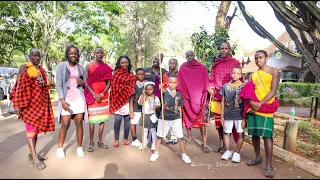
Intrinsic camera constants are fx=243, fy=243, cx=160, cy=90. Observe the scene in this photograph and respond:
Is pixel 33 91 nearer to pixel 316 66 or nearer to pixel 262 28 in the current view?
pixel 262 28

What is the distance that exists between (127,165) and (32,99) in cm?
174

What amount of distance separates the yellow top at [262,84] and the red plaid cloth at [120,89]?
220cm

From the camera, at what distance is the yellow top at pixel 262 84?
136 inches

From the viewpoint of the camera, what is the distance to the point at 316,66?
534 centimetres

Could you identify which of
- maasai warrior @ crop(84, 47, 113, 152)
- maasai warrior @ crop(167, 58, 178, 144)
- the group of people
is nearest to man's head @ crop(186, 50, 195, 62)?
the group of people

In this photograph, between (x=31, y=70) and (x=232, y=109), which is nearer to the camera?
(x=31, y=70)

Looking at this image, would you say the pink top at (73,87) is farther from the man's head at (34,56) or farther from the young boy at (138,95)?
the young boy at (138,95)

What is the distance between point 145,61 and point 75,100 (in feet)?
90.4

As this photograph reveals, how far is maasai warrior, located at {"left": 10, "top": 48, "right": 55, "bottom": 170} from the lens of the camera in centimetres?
351

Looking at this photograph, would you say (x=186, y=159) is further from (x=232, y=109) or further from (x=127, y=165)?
(x=232, y=109)

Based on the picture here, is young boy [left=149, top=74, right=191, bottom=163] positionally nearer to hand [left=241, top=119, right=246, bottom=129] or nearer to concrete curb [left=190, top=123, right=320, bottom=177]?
hand [left=241, top=119, right=246, bottom=129]

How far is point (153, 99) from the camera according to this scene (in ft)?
14.8

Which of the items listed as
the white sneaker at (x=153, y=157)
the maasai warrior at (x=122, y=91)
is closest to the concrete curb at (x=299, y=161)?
the white sneaker at (x=153, y=157)

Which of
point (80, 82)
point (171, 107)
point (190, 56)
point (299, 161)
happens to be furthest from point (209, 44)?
point (80, 82)
